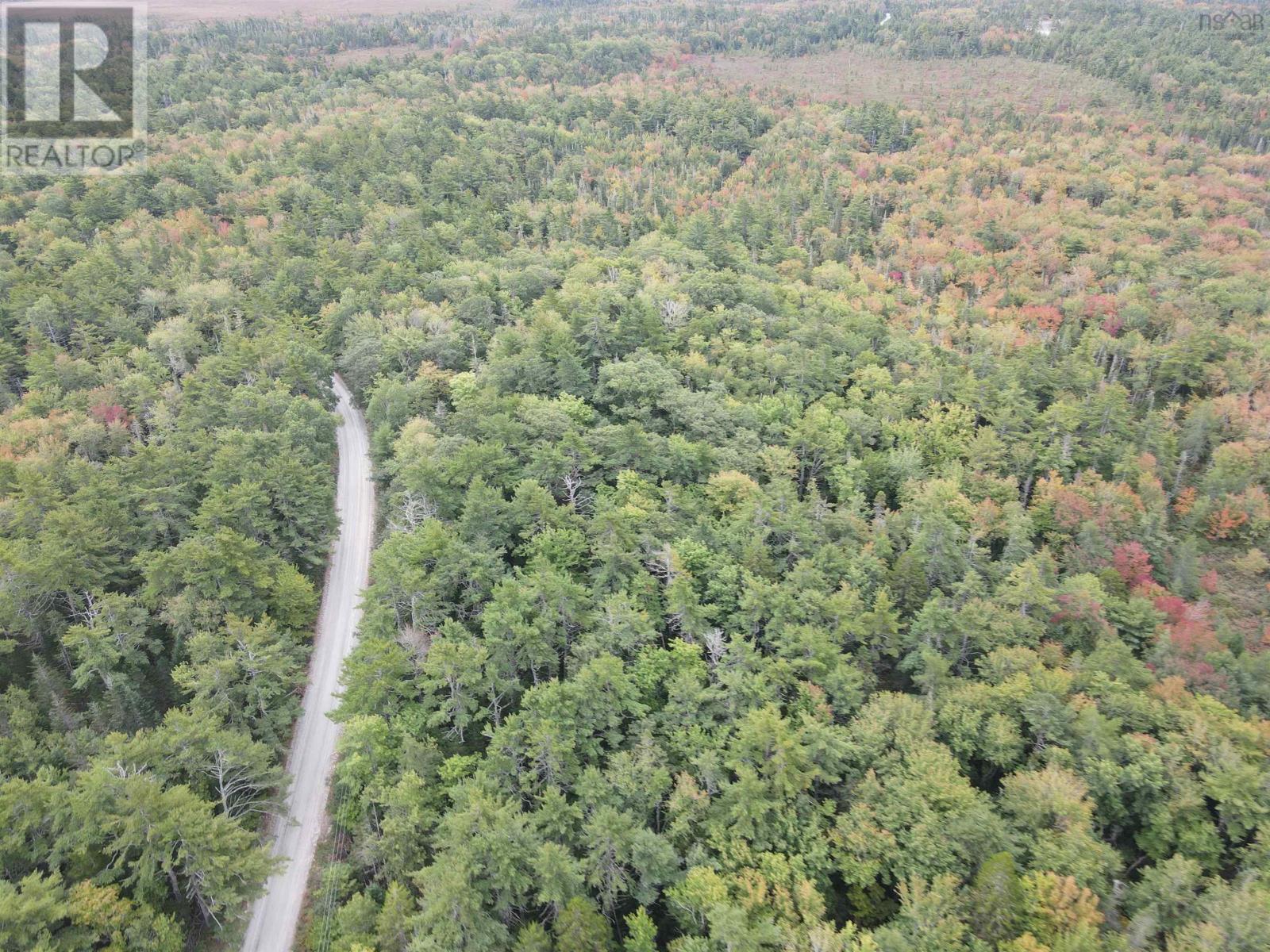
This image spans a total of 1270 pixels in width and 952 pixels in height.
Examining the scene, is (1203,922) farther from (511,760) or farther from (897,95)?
(897,95)

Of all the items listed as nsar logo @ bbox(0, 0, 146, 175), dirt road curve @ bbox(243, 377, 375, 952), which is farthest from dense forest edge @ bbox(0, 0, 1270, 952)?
nsar logo @ bbox(0, 0, 146, 175)

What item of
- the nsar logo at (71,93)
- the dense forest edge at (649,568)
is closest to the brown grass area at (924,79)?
the dense forest edge at (649,568)

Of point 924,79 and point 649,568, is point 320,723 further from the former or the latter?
point 924,79

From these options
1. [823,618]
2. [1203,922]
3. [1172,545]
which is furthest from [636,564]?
[1172,545]

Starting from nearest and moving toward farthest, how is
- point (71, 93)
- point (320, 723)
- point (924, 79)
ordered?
point (320, 723) < point (71, 93) < point (924, 79)

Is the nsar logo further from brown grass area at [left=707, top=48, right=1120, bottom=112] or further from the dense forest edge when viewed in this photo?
brown grass area at [left=707, top=48, right=1120, bottom=112]

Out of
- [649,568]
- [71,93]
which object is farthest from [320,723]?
[71,93]
